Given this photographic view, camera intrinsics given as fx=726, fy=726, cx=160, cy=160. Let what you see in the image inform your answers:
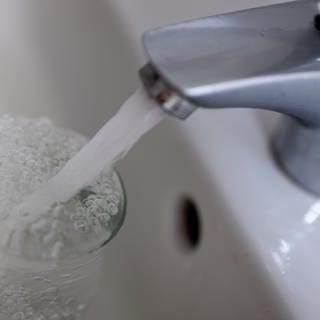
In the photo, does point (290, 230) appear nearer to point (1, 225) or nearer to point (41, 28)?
point (1, 225)

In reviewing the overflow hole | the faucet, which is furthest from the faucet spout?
the overflow hole

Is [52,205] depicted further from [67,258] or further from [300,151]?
[300,151]

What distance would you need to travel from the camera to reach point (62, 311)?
409mm

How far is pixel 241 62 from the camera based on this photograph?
0.92 ft

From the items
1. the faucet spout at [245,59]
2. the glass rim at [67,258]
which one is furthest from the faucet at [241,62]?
the glass rim at [67,258]

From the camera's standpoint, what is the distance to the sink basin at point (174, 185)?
0.35 m

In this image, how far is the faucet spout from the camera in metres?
0.27

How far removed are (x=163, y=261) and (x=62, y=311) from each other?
0.06 metres

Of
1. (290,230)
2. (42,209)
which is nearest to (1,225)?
(42,209)

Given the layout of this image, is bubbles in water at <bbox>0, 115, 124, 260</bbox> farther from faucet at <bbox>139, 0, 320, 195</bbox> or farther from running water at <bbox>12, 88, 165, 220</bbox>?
faucet at <bbox>139, 0, 320, 195</bbox>

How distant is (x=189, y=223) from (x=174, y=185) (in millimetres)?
23

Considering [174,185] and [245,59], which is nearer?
[245,59]

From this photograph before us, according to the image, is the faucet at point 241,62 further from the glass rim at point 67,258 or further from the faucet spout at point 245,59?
the glass rim at point 67,258

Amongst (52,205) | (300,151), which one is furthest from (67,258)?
Answer: (300,151)
